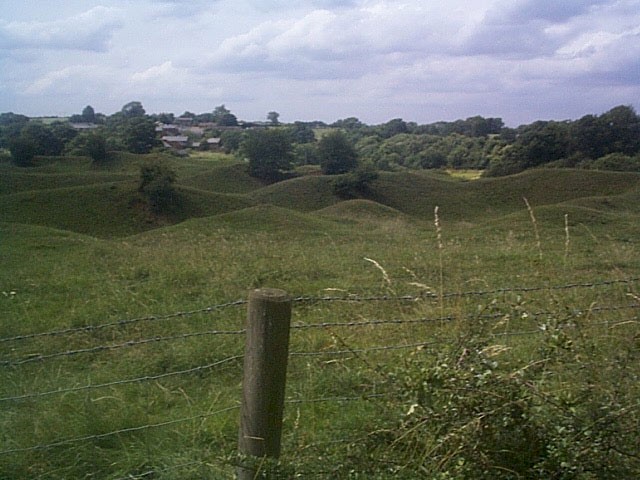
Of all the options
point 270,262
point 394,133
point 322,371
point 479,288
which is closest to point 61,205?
point 270,262

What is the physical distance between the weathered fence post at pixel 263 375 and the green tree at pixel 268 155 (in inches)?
2164

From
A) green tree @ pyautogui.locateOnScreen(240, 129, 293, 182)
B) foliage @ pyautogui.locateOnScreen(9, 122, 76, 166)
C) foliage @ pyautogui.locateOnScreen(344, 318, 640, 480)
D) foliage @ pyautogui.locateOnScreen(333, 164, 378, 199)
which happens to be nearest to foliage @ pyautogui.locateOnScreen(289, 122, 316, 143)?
green tree @ pyautogui.locateOnScreen(240, 129, 293, 182)

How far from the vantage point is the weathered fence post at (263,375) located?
2.54 m

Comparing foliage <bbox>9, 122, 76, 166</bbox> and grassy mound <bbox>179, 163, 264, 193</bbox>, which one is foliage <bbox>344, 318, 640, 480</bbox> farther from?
grassy mound <bbox>179, 163, 264, 193</bbox>

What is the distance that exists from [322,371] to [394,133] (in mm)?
79438

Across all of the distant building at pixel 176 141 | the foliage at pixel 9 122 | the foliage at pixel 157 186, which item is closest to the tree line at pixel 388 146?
the distant building at pixel 176 141

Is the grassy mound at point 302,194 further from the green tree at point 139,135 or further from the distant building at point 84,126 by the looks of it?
the distant building at point 84,126

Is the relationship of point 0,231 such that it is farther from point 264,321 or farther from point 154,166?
point 154,166

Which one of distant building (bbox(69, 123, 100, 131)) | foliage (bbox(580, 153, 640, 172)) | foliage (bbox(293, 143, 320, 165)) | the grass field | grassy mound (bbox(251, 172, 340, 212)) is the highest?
distant building (bbox(69, 123, 100, 131))

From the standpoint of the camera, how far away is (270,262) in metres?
9.92

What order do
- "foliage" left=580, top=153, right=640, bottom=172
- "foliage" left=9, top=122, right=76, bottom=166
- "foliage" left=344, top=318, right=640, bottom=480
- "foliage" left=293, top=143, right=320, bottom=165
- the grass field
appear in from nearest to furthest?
"foliage" left=344, top=318, right=640, bottom=480 < the grass field < "foliage" left=9, top=122, right=76, bottom=166 < "foliage" left=580, top=153, right=640, bottom=172 < "foliage" left=293, top=143, right=320, bottom=165

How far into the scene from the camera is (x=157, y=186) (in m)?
37.8

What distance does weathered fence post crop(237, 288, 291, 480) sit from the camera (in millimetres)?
2539

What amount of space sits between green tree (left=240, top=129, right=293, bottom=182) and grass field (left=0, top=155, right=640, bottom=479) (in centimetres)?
4608
